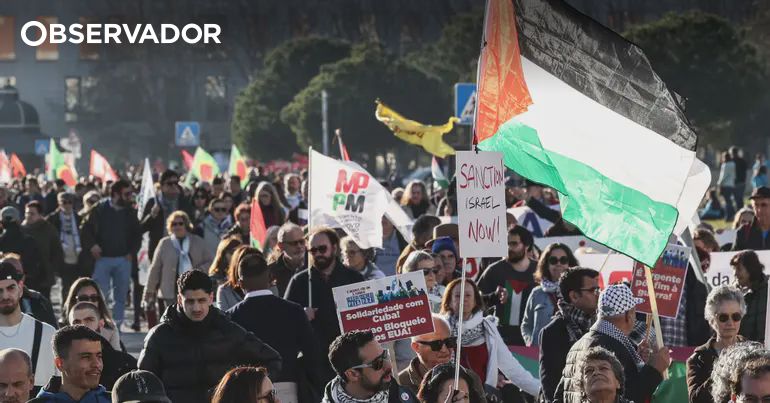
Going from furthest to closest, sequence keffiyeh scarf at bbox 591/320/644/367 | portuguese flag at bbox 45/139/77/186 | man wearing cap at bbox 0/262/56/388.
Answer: portuguese flag at bbox 45/139/77/186
man wearing cap at bbox 0/262/56/388
keffiyeh scarf at bbox 591/320/644/367

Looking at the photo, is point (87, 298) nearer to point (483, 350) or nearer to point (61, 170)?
point (483, 350)

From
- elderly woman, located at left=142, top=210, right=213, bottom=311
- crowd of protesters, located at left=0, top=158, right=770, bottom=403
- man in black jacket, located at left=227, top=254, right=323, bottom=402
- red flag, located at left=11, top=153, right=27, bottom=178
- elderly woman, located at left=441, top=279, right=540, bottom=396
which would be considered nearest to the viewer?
Result: crowd of protesters, located at left=0, top=158, right=770, bottom=403

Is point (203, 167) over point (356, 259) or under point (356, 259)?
over

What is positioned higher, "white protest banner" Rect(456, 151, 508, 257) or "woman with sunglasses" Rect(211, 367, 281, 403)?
"white protest banner" Rect(456, 151, 508, 257)

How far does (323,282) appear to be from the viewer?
9.86 m

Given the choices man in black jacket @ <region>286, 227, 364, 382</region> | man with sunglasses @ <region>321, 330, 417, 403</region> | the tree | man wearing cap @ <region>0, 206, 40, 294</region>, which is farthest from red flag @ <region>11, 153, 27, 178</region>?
the tree

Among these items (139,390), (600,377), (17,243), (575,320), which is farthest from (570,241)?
(139,390)

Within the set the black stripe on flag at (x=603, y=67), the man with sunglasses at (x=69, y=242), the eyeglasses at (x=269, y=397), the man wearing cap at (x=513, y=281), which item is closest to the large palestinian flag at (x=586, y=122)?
the black stripe on flag at (x=603, y=67)

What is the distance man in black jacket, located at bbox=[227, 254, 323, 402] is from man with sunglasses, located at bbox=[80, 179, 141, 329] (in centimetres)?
855

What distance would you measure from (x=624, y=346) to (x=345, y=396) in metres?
1.56

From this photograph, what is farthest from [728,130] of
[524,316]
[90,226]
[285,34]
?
[524,316]

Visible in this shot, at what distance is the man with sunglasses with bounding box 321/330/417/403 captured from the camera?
274 inches

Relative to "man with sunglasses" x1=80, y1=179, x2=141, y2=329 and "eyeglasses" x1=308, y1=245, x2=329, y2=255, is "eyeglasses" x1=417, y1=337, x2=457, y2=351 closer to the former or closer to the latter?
"eyeglasses" x1=308, y1=245, x2=329, y2=255

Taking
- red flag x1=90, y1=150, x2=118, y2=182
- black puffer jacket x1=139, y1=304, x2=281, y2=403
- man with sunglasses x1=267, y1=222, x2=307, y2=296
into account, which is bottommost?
black puffer jacket x1=139, y1=304, x2=281, y2=403
